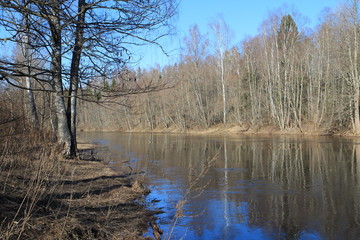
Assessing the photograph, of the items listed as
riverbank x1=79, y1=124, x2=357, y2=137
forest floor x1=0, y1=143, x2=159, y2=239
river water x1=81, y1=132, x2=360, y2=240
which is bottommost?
river water x1=81, y1=132, x2=360, y2=240

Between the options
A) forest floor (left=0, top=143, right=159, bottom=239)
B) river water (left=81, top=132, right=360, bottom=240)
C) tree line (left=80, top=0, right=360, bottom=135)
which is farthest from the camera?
tree line (left=80, top=0, right=360, bottom=135)

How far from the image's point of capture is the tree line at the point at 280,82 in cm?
3222

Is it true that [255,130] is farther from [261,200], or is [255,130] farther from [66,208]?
[66,208]

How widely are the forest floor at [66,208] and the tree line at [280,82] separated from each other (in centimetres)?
1553

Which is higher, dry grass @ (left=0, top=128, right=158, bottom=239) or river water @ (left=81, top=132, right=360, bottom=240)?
dry grass @ (left=0, top=128, right=158, bottom=239)

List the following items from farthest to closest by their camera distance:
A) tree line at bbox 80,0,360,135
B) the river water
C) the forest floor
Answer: tree line at bbox 80,0,360,135 < the river water < the forest floor

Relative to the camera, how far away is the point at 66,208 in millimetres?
5637

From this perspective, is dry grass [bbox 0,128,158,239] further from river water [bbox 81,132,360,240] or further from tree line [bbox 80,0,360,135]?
tree line [bbox 80,0,360,135]

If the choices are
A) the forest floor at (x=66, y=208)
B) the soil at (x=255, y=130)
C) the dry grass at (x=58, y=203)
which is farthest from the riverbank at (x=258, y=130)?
the forest floor at (x=66, y=208)

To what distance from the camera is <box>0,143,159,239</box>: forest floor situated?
4.25 meters

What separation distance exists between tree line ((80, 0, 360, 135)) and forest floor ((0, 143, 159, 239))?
15532 millimetres

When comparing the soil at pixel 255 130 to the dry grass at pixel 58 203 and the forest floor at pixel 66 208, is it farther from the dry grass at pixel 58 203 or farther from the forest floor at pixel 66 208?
the forest floor at pixel 66 208

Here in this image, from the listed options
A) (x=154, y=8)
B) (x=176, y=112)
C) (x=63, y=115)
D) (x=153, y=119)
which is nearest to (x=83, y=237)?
(x=154, y=8)

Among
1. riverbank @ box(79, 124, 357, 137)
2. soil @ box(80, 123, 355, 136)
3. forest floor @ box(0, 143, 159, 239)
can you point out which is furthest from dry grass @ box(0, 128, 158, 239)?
soil @ box(80, 123, 355, 136)
